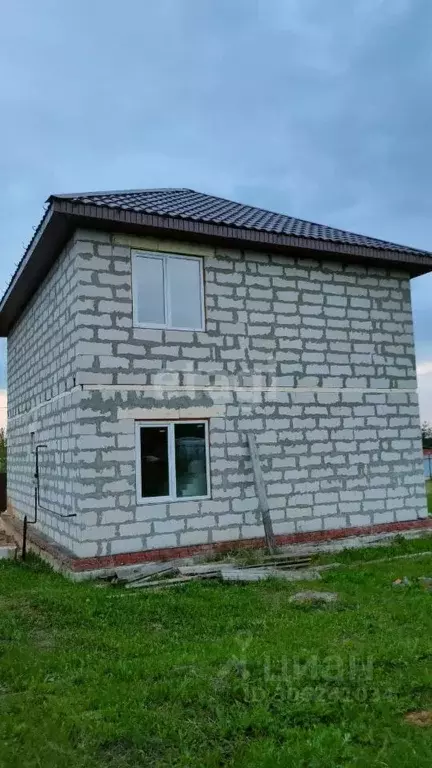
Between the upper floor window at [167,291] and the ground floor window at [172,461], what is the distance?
5.11 feet

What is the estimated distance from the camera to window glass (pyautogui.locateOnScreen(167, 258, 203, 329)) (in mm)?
9312

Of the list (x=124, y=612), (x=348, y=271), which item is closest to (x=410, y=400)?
(x=348, y=271)

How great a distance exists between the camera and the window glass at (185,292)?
9.31 meters

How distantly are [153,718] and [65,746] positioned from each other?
57 centimetres

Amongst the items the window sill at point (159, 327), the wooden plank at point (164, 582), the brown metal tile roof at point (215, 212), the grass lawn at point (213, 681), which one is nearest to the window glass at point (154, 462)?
the wooden plank at point (164, 582)

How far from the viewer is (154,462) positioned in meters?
8.90

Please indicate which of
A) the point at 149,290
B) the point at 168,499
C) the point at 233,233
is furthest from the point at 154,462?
the point at 233,233

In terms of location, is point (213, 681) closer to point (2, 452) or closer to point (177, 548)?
point (177, 548)

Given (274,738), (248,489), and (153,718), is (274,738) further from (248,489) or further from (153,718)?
(248,489)

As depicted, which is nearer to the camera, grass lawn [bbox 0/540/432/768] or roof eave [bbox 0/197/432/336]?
grass lawn [bbox 0/540/432/768]

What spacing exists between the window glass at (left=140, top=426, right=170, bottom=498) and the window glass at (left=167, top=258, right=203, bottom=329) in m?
1.68

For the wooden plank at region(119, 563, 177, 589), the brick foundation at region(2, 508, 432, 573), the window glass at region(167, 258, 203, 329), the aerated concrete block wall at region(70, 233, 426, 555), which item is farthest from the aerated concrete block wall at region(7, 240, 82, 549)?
the window glass at region(167, 258, 203, 329)

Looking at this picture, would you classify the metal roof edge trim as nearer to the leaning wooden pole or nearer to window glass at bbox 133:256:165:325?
window glass at bbox 133:256:165:325

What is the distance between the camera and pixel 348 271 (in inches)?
432
